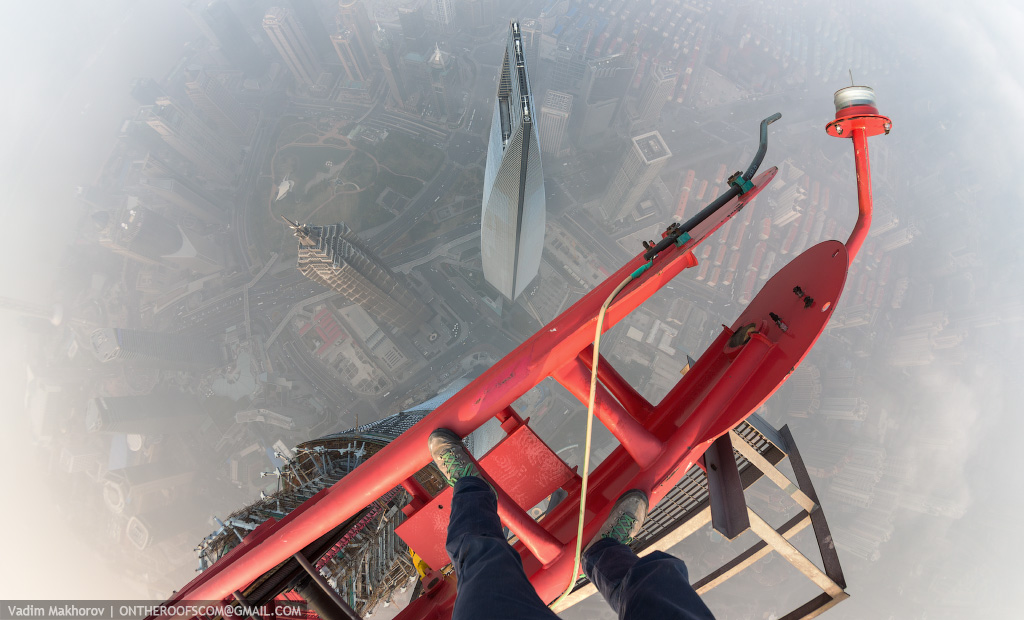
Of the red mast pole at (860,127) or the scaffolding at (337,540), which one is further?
the scaffolding at (337,540)

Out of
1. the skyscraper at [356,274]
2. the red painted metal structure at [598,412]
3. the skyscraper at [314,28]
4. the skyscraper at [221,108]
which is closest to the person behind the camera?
the red painted metal structure at [598,412]

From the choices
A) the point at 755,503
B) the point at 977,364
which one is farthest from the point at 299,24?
the point at 977,364

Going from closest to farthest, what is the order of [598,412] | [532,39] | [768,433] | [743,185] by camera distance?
[598,412], [743,185], [768,433], [532,39]

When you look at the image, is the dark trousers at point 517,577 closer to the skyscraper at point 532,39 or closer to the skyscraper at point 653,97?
the skyscraper at point 653,97

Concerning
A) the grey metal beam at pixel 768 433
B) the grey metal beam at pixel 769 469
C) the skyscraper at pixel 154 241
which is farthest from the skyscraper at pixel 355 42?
the grey metal beam at pixel 769 469

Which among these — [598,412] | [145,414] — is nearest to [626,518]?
[598,412]

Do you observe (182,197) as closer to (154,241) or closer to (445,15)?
(154,241)

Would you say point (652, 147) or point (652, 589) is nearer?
point (652, 589)
